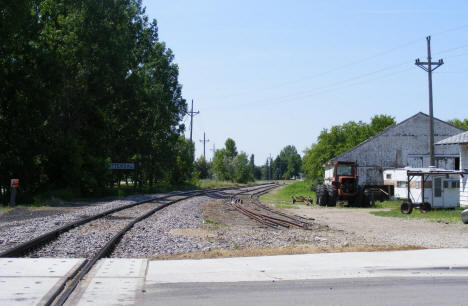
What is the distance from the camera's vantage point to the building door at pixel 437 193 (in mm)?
26203

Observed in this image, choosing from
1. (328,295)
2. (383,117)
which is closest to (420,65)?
(328,295)

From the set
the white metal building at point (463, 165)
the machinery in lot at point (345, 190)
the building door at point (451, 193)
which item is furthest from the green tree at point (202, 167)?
the building door at point (451, 193)

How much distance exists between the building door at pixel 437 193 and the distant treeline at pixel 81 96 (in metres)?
23.7

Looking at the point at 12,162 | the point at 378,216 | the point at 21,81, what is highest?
the point at 21,81

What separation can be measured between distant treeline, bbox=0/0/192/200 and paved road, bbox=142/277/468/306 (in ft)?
86.3

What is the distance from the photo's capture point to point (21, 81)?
31641mm

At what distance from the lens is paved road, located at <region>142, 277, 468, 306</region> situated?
657 centimetres

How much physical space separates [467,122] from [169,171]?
54.8 metres

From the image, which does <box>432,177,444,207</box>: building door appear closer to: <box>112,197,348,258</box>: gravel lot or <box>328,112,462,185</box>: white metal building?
<box>112,197,348,258</box>: gravel lot

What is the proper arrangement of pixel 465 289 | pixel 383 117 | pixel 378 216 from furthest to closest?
pixel 383 117 < pixel 378 216 < pixel 465 289

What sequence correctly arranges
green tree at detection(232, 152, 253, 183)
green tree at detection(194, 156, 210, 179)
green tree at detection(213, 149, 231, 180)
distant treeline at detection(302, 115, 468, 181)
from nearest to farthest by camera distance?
distant treeline at detection(302, 115, 468, 181), green tree at detection(194, 156, 210, 179), green tree at detection(213, 149, 231, 180), green tree at detection(232, 152, 253, 183)

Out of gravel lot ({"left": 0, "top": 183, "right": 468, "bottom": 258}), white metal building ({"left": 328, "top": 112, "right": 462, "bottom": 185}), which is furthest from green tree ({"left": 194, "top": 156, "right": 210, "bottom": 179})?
gravel lot ({"left": 0, "top": 183, "right": 468, "bottom": 258})

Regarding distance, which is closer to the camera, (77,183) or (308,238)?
(308,238)

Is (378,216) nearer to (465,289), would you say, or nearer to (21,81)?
(465,289)
